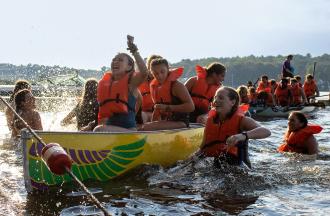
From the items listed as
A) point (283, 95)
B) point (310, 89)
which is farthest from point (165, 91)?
point (310, 89)

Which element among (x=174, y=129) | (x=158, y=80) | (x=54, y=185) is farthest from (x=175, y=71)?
(x=54, y=185)

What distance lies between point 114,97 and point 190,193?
1719 millimetres

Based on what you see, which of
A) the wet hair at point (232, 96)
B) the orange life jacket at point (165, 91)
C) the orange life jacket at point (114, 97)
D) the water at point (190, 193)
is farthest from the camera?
the orange life jacket at point (165, 91)

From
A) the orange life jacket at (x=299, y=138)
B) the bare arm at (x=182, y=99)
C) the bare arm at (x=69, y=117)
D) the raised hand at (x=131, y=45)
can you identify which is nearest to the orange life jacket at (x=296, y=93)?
the orange life jacket at (x=299, y=138)

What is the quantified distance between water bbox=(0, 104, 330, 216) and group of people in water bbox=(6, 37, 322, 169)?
0.37 metres

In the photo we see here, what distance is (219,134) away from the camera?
6.06m

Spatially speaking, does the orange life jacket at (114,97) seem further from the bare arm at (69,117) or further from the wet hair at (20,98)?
the wet hair at (20,98)

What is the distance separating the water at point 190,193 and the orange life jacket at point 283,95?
13.3 metres

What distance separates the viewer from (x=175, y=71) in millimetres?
7496

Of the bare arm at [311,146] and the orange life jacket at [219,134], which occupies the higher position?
the orange life jacket at [219,134]

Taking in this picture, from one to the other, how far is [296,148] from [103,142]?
4.06 m

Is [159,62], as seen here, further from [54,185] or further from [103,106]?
[54,185]

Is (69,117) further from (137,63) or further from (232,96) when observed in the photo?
(232,96)

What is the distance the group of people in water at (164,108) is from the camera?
5.89 meters
